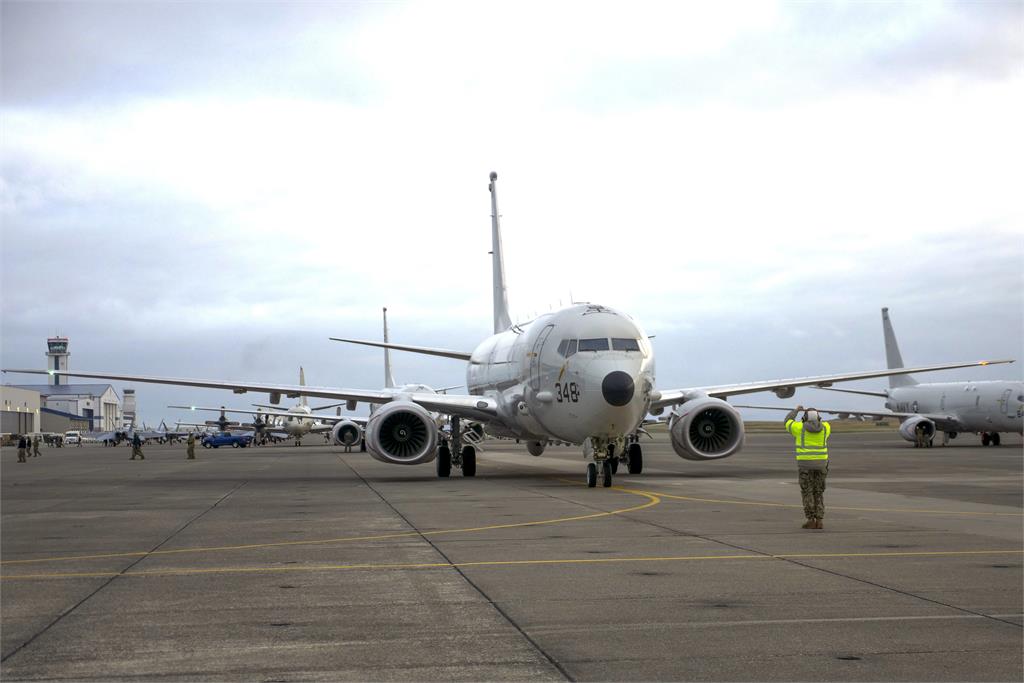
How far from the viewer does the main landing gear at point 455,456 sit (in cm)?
2916

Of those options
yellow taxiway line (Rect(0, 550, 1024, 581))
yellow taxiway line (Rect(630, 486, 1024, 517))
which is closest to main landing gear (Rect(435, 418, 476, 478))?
yellow taxiway line (Rect(630, 486, 1024, 517))

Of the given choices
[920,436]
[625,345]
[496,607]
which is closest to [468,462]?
[625,345]

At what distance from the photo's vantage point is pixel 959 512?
17.0 m

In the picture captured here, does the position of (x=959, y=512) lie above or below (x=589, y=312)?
below

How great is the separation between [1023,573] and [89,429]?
644 ft

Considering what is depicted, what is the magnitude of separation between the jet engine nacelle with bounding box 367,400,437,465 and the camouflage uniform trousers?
13243 mm

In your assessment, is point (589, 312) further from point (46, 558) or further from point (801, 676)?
point (801, 676)

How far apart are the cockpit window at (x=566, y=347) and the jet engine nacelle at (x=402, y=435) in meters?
4.37

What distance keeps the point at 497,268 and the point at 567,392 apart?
56.1 feet

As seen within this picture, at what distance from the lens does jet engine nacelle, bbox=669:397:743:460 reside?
1041 inches

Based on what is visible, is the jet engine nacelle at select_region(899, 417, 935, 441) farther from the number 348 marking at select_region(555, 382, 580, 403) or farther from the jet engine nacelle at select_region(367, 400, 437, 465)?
the number 348 marking at select_region(555, 382, 580, 403)

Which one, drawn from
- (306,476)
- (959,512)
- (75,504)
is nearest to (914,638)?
(959,512)

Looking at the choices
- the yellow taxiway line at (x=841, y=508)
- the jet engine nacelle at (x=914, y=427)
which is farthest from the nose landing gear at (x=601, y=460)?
the jet engine nacelle at (x=914, y=427)

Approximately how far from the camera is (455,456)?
30.0m
